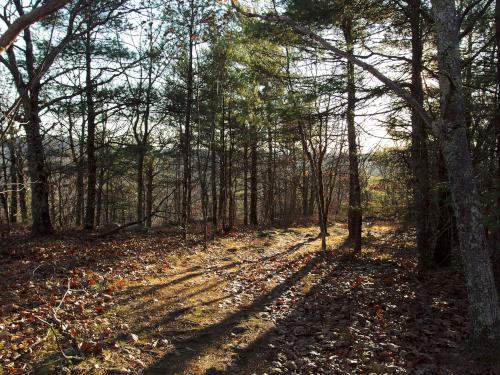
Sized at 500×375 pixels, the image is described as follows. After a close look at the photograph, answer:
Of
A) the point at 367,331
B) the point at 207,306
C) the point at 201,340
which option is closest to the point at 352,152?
the point at 367,331

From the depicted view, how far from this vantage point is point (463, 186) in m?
4.61

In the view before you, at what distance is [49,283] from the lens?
6914mm

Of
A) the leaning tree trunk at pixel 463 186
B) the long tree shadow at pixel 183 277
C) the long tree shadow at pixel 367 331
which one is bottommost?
the long tree shadow at pixel 367 331

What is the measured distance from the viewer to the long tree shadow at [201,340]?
4.61m

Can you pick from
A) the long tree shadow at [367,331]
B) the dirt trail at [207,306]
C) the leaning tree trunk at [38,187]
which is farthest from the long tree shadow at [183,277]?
the leaning tree trunk at [38,187]

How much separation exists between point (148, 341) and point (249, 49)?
10001 mm

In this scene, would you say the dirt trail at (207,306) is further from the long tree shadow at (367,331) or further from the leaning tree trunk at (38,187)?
the leaning tree trunk at (38,187)

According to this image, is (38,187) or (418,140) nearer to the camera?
(418,140)

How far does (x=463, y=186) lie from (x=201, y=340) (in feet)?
14.0

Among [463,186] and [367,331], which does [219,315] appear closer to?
[367,331]

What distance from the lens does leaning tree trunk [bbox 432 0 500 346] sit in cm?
457

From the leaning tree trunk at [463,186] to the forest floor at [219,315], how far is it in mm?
672

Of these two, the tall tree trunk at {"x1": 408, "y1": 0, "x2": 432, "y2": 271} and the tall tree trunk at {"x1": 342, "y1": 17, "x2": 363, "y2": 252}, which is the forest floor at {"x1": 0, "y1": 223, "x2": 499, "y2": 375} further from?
the tall tree trunk at {"x1": 408, "y1": 0, "x2": 432, "y2": 271}

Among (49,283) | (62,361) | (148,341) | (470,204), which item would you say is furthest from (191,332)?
(470,204)
